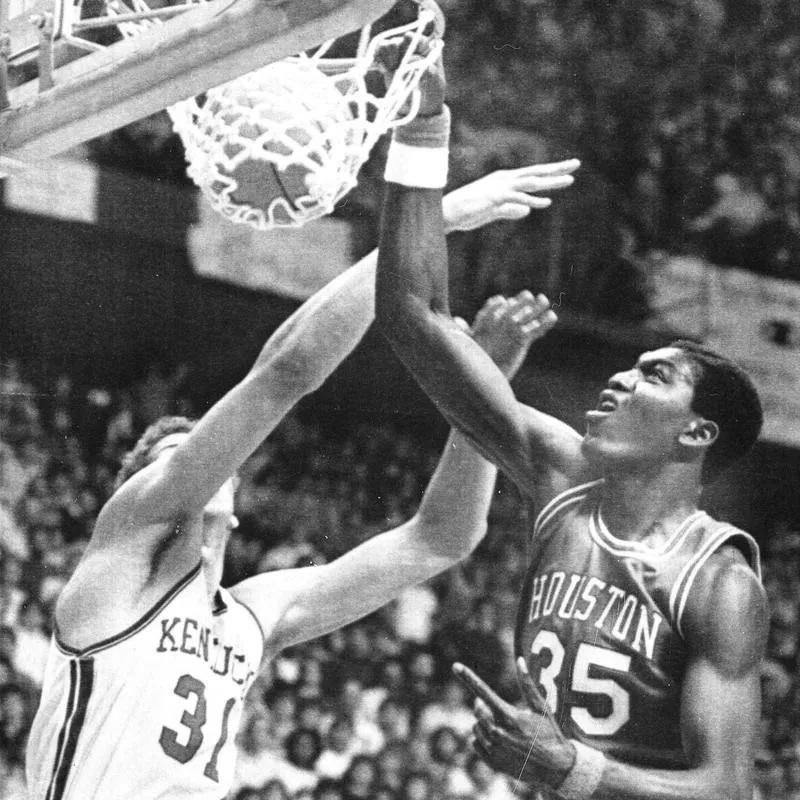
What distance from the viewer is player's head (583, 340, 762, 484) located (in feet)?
12.0

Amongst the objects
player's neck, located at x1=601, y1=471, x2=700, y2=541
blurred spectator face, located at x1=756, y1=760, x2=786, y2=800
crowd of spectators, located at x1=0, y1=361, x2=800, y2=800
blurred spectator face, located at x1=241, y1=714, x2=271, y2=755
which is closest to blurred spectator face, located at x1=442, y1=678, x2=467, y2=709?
crowd of spectators, located at x1=0, y1=361, x2=800, y2=800

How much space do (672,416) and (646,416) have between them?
0.21 ft

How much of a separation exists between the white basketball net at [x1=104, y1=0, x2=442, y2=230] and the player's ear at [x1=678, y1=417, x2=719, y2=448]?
3.46 feet

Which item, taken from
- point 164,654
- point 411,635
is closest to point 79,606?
point 164,654

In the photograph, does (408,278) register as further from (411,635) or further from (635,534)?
(411,635)

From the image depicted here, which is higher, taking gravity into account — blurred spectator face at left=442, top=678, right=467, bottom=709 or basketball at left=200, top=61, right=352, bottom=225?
basketball at left=200, top=61, right=352, bottom=225

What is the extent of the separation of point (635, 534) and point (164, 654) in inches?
44.3

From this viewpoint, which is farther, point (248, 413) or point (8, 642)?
point (8, 642)

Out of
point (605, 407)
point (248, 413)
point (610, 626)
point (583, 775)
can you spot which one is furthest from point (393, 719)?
point (583, 775)

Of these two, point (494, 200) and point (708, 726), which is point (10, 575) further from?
point (708, 726)

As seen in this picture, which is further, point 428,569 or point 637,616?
point 428,569

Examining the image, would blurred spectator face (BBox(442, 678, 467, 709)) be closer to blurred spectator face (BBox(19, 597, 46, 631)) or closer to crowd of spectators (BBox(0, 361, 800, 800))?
crowd of spectators (BBox(0, 361, 800, 800))

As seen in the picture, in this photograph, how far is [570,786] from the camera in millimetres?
3076

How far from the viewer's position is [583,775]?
10.1 ft
